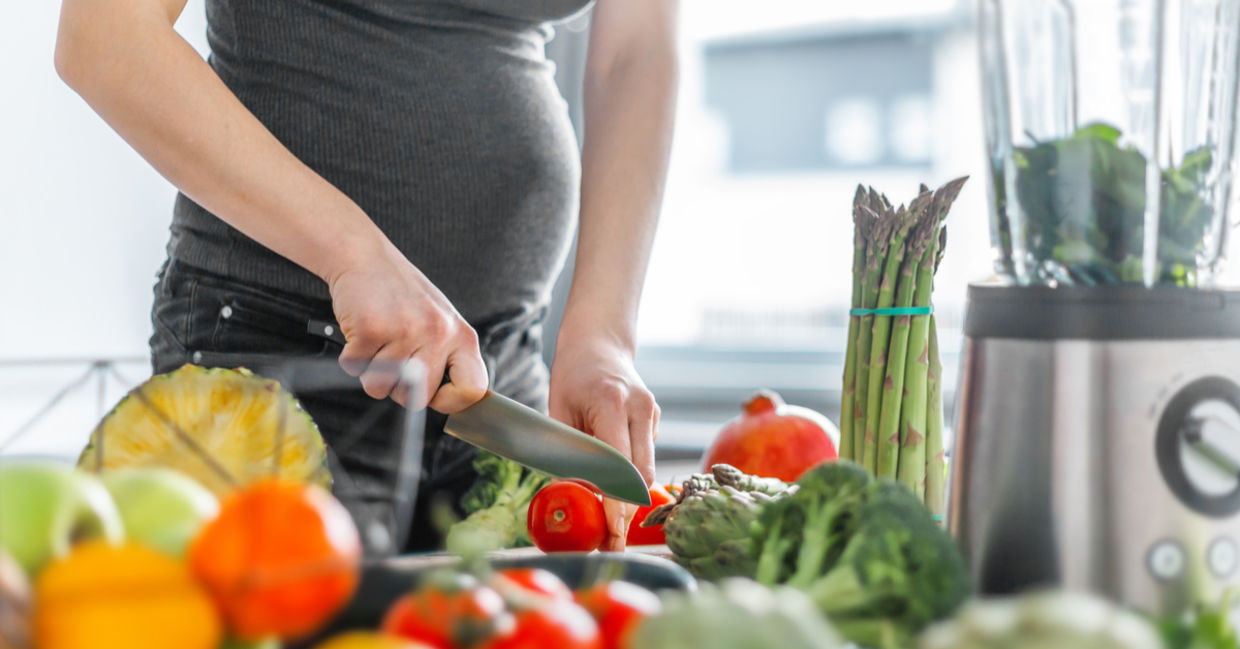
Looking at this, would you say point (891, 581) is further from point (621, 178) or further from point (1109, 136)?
point (621, 178)

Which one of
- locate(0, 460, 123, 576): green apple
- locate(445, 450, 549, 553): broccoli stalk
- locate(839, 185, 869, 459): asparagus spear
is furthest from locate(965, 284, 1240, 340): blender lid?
locate(445, 450, 549, 553): broccoli stalk

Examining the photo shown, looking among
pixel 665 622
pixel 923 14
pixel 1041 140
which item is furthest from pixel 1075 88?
pixel 923 14

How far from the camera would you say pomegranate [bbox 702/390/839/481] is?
1.25 metres

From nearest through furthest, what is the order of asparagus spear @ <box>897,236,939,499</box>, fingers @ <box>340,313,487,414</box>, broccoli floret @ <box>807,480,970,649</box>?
1. broccoli floret @ <box>807,480,970,649</box>
2. fingers @ <box>340,313,487,414</box>
3. asparagus spear @ <box>897,236,939,499</box>

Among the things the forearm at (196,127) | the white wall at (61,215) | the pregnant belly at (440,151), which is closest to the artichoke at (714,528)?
the forearm at (196,127)

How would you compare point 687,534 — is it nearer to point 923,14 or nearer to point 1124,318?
point 1124,318

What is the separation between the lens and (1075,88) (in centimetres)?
83

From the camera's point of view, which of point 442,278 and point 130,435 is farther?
point 442,278

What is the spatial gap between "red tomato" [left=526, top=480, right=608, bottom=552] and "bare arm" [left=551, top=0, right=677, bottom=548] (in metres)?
0.02

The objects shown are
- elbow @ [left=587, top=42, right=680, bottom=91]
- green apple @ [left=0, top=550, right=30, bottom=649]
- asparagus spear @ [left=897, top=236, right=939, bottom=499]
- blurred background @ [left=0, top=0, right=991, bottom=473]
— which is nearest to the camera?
green apple @ [left=0, top=550, right=30, bottom=649]

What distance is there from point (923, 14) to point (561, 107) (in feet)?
5.96

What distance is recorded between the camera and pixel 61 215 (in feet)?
7.12

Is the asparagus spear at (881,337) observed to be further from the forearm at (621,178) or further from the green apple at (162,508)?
the green apple at (162,508)

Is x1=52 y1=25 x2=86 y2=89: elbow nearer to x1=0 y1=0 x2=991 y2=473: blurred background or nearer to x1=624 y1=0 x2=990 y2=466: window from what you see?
x1=0 y1=0 x2=991 y2=473: blurred background
